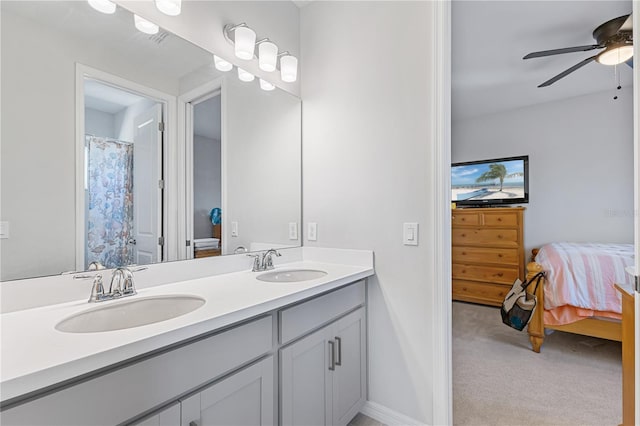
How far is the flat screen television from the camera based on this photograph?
13.4ft

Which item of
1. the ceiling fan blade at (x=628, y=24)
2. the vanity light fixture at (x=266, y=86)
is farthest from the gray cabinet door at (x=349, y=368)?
the ceiling fan blade at (x=628, y=24)

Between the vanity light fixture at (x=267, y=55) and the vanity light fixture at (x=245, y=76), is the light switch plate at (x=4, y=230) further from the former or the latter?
the vanity light fixture at (x=267, y=55)

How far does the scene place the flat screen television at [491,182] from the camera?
13.4ft

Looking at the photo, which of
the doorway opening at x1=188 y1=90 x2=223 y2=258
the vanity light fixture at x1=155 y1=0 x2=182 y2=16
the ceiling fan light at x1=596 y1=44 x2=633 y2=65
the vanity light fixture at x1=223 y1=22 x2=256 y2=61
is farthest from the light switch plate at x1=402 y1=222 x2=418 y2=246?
the ceiling fan light at x1=596 y1=44 x2=633 y2=65

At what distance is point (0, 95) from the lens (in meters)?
Answer: 0.97

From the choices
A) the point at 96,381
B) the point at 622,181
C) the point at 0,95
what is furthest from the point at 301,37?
the point at 622,181

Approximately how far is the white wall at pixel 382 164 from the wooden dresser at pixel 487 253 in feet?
9.15

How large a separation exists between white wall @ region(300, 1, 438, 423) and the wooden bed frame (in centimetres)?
162

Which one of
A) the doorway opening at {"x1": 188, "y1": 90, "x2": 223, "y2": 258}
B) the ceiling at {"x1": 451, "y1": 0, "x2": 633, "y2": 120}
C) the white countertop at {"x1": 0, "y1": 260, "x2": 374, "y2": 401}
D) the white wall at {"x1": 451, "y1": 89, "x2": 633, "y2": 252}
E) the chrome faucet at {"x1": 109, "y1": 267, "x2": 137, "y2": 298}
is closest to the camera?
the white countertop at {"x1": 0, "y1": 260, "x2": 374, "y2": 401}

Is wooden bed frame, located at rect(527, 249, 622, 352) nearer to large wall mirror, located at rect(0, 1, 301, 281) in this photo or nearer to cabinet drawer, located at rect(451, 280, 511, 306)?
cabinet drawer, located at rect(451, 280, 511, 306)

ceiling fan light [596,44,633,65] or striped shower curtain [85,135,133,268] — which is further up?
ceiling fan light [596,44,633,65]

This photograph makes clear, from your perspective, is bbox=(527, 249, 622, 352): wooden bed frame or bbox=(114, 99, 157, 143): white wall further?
bbox=(527, 249, 622, 352): wooden bed frame

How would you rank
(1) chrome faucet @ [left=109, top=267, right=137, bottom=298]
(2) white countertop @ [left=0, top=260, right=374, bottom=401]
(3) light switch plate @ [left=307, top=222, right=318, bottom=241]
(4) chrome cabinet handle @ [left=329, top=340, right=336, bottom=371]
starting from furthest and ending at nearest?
1. (3) light switch plate @ [left=307, top=222, right=318, bottom=241]
2. (4) chrome cabinet handle @ [left=329, top=340, right=336, bottom=371]
3. (1) chrome faucet @ [left=109, top=267, right=137, bottom=298]
4. (2) white countertop @ [left=0, top=260, right=374, bottom=401]

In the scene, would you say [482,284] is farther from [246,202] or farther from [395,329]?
[246,202]
